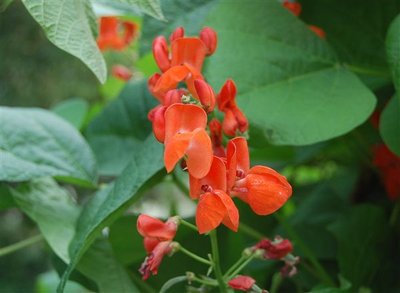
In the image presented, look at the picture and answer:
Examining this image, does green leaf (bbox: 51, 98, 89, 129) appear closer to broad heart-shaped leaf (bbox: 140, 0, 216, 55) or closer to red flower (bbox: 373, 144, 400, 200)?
broad heart-shaped leaf (bbox: 140, 0, 216, 55)

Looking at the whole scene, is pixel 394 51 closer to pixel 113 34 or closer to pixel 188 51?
pixel 188 51

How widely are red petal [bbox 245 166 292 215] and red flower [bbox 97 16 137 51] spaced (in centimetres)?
59

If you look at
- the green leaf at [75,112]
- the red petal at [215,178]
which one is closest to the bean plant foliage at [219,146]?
the red petal at [215,178]

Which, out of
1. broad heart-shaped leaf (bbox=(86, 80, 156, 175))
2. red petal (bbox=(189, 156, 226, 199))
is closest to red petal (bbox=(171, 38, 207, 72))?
red petal (bbox=(189, 156, 226, 199))

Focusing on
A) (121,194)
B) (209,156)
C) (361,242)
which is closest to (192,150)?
(209,156)

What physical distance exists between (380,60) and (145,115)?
233 millimetres

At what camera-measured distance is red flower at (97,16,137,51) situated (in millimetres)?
1024

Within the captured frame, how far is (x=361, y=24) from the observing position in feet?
2.36

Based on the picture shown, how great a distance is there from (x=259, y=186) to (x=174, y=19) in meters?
0.31

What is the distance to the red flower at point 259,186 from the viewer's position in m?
0.45

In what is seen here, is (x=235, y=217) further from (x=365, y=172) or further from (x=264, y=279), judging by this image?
(x=365, y=172)

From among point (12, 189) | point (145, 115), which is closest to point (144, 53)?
point (145, 115)

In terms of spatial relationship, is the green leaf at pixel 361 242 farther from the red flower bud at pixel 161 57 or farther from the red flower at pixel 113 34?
the red flower at pixel 113 34

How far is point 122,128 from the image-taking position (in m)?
0.79
